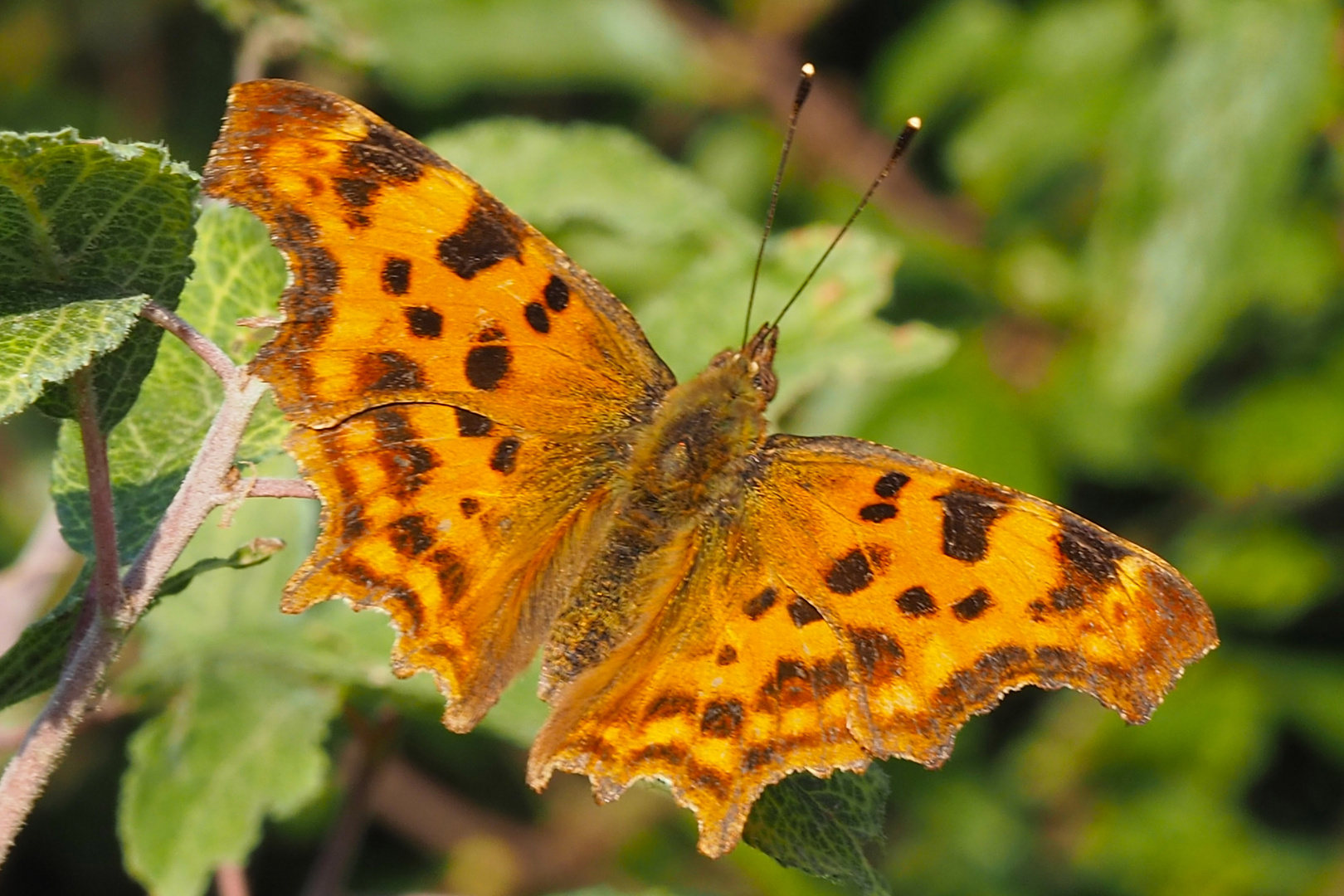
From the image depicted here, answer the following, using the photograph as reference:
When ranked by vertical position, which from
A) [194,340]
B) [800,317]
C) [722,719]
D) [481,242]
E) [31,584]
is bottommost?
[31,584]

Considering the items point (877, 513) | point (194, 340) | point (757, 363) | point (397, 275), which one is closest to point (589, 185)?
point (757, 363)

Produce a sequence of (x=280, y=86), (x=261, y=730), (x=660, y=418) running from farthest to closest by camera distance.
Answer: (x=261, y=730) → (x=660, y=418) → (x=280, y=86)

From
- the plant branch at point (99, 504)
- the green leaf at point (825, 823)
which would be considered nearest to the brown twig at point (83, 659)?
the plant branch at point (99, 504)

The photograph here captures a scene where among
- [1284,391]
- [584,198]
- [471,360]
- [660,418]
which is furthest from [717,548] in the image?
[1284,391]

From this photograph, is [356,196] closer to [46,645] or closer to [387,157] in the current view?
[387,157]

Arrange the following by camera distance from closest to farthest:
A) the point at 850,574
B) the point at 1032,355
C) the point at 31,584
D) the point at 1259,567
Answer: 1. the point at 850,574
2. the point at 31,584
3. the point at 1259,567
4. the point at 1032,355

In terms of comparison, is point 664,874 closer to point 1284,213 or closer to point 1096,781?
point 1096,781

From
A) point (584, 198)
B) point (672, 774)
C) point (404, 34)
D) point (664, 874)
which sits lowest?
point (664, 874)

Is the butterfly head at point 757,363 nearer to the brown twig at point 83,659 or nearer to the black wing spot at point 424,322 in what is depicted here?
the black wing spot at point 424,322
